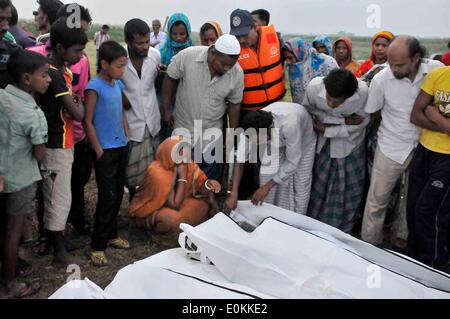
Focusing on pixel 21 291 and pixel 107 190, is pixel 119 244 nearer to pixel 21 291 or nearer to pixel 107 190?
pixel 107 190

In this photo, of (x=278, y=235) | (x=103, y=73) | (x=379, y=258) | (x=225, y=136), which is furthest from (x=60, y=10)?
(x=379, y=258)

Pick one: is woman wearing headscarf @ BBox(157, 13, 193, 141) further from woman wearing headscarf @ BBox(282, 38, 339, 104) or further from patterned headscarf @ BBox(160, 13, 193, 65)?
woman wearing headscarf @ BBox(282, 38, 339, 104)

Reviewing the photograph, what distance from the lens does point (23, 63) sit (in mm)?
2549

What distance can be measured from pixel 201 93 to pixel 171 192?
0.79 metres

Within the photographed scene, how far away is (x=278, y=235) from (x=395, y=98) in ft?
4.52

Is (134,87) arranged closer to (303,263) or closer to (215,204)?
(215,204)

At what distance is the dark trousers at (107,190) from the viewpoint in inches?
124

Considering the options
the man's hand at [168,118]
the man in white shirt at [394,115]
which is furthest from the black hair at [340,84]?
the man's hand at [168,118]

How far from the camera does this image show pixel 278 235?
103 inches

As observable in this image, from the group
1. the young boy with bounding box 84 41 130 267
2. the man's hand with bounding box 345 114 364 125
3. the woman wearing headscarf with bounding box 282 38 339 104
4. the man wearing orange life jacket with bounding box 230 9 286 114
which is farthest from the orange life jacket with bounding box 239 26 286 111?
the young boy with bounding box 84 41 130 267

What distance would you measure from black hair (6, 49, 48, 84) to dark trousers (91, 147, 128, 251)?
757mm

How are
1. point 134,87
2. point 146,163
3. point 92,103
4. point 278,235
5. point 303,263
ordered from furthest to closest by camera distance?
1. point 146,163
2. point 134,87
3. point 92,103
4. point 278,235
5. point 303,263

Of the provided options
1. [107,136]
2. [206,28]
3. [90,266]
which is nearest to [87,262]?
[90,266]

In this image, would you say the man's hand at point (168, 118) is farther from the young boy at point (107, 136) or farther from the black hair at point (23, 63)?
the black hair at point (23, 63)
